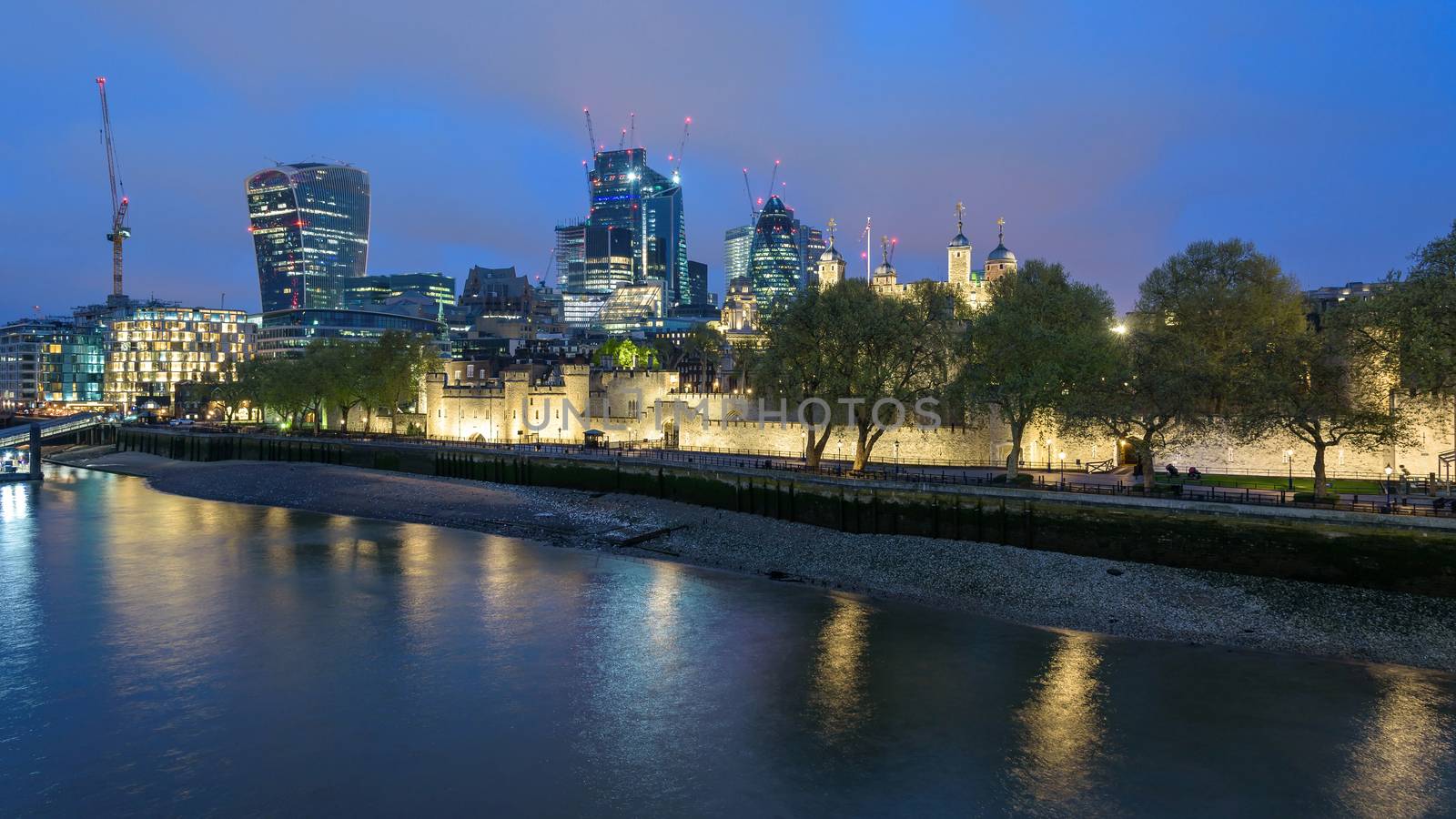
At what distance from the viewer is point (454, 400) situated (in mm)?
92250

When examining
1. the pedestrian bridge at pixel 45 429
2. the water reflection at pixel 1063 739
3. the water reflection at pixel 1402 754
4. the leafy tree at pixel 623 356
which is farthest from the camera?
the leafy tree at pixel 623 356

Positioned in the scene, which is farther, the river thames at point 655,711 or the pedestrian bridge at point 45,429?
the pedestrian bridge at point 45,429

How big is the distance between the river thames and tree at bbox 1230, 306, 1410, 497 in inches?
586

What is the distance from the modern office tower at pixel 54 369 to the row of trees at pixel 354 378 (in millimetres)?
117697

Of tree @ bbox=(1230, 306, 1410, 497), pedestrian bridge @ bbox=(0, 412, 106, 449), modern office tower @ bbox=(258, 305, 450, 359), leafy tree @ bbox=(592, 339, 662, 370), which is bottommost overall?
pedestrian bridge @ bbox=(0, 412, 106, 449)

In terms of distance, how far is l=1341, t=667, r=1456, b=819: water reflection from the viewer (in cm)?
1761

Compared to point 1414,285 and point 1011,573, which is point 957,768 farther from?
point 1414,285

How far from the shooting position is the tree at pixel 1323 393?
37.0m

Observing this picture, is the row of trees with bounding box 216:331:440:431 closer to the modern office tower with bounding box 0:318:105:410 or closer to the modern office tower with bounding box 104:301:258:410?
the modern office tower with bounding box 104:301:258:410

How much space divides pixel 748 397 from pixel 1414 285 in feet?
143

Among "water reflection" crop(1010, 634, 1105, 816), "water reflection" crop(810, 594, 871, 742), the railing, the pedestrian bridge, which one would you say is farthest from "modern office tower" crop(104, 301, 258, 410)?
"water reflection" crop(1010, 634, 1105, 816)

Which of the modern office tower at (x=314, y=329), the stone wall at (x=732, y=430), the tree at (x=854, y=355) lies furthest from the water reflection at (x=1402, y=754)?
the modern office tower at (x=314, y=329)

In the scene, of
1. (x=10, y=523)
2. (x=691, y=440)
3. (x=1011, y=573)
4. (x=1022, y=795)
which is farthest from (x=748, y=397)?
(x=1022, y=795)

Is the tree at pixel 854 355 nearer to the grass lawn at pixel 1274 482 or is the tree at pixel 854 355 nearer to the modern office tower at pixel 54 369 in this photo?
the grass lawn at pixel 1274 482
